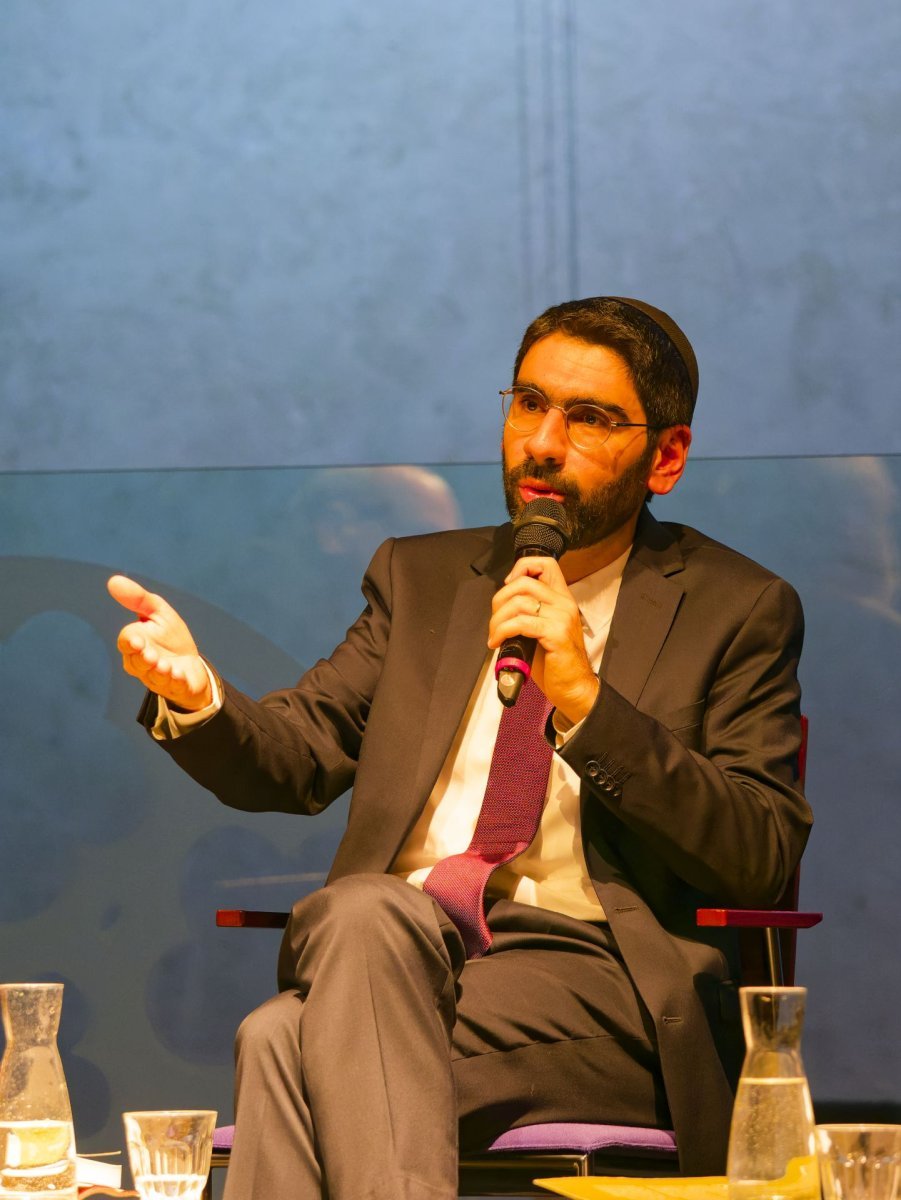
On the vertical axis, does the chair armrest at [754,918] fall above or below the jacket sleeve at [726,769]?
below

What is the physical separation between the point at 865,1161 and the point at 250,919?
3.68ft

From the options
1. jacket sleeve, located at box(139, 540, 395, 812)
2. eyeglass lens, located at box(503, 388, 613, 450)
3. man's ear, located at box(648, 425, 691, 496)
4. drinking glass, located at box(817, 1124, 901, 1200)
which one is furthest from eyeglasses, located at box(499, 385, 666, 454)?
drinking glass, located at box(817, 1124, 901, 1200)

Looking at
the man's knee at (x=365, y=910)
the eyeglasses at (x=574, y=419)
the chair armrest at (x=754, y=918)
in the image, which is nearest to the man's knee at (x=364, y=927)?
the man's knee at (x=365, y=910)

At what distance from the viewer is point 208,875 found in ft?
11.0

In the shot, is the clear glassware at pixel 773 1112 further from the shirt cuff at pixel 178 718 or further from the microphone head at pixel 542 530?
the shirt cuff at pixel 178 718

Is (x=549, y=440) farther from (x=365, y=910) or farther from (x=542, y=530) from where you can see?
(x=365, y=910)

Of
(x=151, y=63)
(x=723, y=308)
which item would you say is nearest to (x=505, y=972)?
(x=723, y=308)

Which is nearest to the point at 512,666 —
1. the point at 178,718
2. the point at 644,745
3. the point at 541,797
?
the point at 644,745

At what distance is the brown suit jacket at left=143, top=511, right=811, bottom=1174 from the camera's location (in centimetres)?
203

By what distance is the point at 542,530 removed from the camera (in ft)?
6.86

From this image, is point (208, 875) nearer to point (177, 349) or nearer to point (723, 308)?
point (177, 349)

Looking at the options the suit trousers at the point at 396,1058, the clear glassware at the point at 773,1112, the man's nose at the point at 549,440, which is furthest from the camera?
the man's nose at the point at 549,440

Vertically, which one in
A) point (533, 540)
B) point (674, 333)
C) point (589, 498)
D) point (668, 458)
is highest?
point (674, 333)

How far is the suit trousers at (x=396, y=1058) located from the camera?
5.29ft
